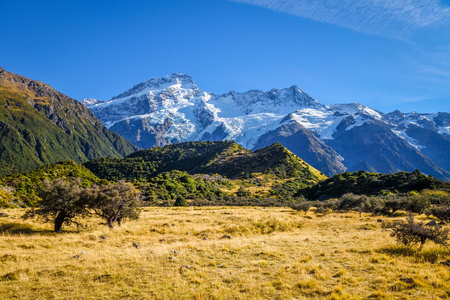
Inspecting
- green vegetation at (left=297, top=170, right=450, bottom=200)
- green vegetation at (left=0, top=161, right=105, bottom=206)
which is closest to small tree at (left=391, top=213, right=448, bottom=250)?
green vegetation at (left=0, top=161, right=105, bottom=206)

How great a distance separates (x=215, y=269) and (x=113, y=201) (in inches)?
775

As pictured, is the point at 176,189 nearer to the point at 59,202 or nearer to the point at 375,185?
the point at 375,185

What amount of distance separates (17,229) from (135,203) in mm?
12419

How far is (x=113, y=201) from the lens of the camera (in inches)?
1209

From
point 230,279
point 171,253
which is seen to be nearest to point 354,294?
point 230,279

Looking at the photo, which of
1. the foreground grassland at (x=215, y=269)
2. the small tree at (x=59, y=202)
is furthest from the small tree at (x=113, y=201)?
the foreground grassland at (x=215, y=269)

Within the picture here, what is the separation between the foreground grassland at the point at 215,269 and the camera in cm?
1241

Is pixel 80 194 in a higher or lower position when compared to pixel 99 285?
higher

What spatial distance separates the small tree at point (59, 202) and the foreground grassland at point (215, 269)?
2021 mm

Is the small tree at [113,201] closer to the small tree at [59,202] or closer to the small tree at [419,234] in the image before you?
the small tree at [59,202]

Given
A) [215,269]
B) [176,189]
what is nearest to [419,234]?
[215,269]

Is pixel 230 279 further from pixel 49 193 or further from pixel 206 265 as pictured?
pixel 49 193

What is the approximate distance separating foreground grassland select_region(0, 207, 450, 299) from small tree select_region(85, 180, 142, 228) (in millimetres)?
5031

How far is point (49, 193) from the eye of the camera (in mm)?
27281
